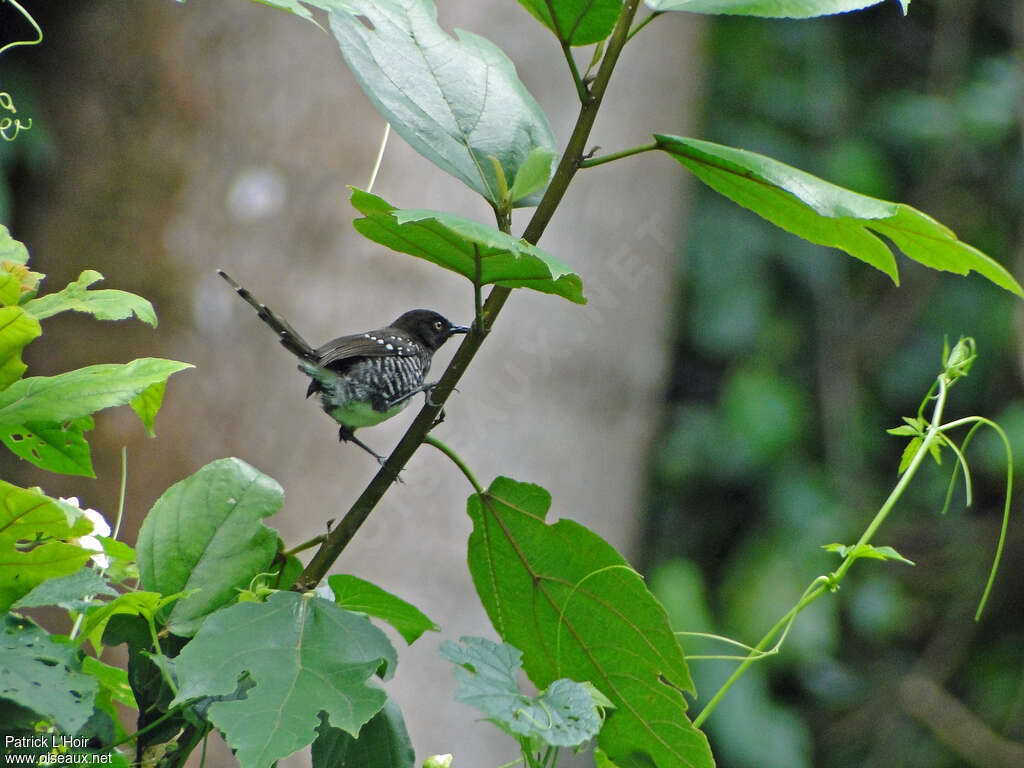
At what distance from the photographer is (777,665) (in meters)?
3.75

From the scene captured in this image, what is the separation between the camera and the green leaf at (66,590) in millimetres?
622

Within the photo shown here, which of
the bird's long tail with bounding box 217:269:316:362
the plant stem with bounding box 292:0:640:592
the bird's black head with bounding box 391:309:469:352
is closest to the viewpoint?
the plant stem with bounding box 292:0:640:592

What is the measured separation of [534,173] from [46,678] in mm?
459

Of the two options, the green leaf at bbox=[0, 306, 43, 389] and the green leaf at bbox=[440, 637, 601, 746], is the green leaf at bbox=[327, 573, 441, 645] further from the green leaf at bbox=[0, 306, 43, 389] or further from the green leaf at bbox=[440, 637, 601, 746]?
the green leaf at bbox=[0, 306, 43, 389]

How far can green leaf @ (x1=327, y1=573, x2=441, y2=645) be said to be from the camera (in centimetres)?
77

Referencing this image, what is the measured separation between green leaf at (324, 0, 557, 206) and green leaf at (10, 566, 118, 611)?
392 millimetres

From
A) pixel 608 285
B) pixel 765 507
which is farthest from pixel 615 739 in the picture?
pixel 765 507

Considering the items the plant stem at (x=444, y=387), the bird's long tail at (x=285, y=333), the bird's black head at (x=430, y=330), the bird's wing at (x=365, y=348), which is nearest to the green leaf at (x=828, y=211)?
the plant stem at (x=444, y=387)

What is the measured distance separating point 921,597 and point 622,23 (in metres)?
3.62

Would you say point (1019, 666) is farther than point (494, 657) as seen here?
Yes

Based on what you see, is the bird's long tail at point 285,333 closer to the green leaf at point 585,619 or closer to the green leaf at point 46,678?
the green leaf at point 585,619

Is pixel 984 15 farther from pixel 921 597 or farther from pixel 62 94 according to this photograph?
pixel 62 94

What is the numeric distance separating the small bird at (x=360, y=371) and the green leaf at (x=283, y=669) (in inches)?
36.4

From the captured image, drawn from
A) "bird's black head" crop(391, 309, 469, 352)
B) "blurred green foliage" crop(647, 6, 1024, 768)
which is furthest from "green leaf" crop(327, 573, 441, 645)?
"blurred green foliage" crop(647, 6, 1024, 768)
